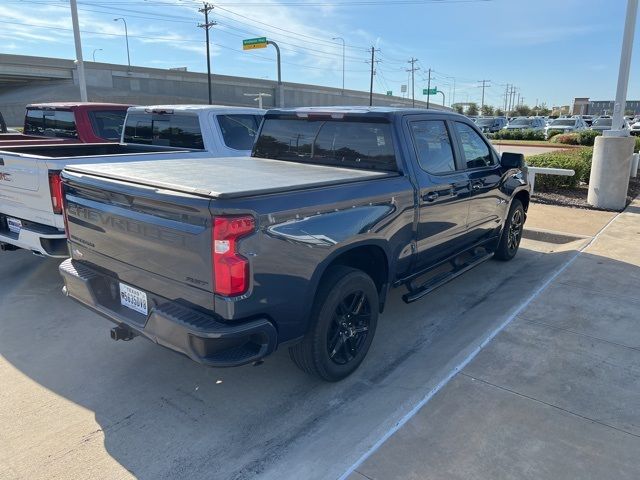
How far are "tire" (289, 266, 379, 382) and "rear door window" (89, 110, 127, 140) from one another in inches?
257

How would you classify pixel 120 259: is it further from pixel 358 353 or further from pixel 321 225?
pixel 358 353

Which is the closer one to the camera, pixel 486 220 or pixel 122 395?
pixel 122 395

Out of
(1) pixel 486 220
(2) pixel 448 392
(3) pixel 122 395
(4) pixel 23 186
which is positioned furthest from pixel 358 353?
(4) pixel 23 186

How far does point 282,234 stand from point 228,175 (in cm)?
84

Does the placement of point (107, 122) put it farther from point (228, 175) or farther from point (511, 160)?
point (511, 160)

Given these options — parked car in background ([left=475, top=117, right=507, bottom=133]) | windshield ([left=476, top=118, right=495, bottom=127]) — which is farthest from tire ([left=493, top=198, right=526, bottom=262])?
Answer: windshield ([left=476, top=118, right=495, bottom=127])

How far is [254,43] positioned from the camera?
125 feet

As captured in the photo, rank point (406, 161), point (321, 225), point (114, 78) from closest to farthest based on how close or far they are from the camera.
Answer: point (321, 225)
point (406, 161)
point (114, 78)

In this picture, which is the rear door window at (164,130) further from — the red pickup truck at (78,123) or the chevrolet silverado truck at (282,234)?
the chevrolet silverado truck at (282,234)

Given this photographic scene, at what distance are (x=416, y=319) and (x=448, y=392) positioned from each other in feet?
5.21

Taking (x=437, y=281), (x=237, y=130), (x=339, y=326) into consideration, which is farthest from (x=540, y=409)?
(x=237, y=130)

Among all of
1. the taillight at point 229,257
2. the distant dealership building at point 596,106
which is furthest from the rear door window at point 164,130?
the distant dealership building at point 596,106

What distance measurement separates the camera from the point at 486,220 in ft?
17.9

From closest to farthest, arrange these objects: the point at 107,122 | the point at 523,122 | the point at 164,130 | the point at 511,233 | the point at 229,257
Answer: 1. the point at 229,257
2. the point at 511,233
3. the point at 164,130
4. the point at 107,122
5. the point at 523,122
